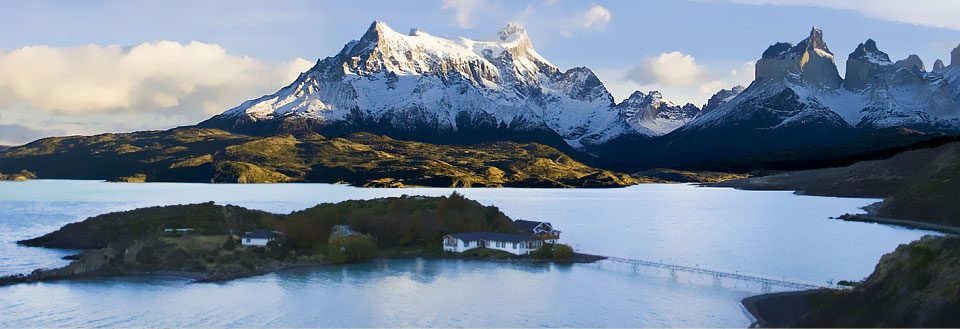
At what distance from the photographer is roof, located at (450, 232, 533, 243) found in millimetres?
97625

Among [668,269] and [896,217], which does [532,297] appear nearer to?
[668,269]

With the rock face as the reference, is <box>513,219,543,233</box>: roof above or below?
above

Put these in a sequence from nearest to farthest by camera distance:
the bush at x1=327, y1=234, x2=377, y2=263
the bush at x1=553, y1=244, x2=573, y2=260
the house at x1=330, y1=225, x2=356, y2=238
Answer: the bush at x1=327, y1=234, x2=377, y2=263 < the bush at x1=553, y1=244, x2=573, y2=260 < the house at x1=330, y1=225, x2=356, y2=238

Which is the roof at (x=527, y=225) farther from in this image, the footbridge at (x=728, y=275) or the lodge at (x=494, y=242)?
the footbridge at (x=728, y=275)

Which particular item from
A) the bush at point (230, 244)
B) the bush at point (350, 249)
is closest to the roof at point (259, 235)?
the bush at point (230, 244)

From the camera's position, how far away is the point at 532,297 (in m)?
70.6

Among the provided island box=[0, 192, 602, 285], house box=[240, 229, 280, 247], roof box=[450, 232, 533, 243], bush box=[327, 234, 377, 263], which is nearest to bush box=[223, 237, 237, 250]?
island box=[0, 192, 602, 285]

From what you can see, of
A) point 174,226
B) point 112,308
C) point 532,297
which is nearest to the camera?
point 112,308

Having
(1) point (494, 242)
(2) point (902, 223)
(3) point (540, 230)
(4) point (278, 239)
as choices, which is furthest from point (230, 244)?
(2) point (902, 223)

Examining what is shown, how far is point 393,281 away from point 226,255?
71.4ft

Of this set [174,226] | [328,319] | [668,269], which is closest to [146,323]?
[328,319]

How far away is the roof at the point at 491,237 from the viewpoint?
9762 cm

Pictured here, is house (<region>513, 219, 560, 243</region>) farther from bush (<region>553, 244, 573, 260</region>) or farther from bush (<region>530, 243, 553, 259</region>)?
bush (<region>553, 244, 573, 260</region>)

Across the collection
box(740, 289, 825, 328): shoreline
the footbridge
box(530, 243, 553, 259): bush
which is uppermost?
box(530, 243, 553, 259): bush
